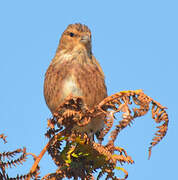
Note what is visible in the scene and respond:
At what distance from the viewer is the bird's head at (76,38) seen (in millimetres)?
4898

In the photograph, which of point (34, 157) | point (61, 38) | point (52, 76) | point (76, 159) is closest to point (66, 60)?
point (52, 76)

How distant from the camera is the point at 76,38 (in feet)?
16.5

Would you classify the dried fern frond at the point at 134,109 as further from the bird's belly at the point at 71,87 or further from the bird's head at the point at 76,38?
the bird's head at the point at 76,38

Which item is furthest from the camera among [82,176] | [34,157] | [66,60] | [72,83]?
[66,60]

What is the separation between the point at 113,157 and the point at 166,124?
1.25 ft

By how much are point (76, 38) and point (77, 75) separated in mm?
712

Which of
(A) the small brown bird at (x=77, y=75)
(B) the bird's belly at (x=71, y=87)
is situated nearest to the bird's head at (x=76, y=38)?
(A) the small brown bird at (x=77, y=75)

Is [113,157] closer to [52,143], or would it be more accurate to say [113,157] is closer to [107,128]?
[107,128]

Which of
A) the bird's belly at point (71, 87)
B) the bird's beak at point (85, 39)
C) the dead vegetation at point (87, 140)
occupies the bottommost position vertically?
the dead vegetation at point (87, 140)

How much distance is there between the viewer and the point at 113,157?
200cm

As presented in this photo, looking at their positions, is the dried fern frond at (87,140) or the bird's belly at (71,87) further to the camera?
the bird's belly at (71,87)

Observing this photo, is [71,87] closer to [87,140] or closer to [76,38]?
[76,38]

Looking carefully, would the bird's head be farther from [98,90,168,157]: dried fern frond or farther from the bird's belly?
[98,90,168,157]: dried fern frond

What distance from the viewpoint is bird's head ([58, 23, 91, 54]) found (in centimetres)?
490
